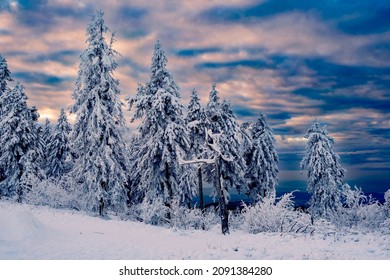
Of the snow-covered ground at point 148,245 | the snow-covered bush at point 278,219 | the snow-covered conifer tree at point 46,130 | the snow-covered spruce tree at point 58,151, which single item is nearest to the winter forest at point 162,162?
the snow-covered bush at point 278,219

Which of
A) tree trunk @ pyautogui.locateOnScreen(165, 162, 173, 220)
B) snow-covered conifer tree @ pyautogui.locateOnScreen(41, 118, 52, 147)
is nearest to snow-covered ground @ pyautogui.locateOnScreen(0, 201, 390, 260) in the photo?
tree trunk @ pyautogui.locateOnScreen(165, 162, 173, 220)

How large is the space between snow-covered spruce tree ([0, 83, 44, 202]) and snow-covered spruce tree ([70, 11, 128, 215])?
31.0ft

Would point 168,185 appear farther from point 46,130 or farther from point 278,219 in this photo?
point 46,130

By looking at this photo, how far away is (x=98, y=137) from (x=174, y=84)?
7636 mm

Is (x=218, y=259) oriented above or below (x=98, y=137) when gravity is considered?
below

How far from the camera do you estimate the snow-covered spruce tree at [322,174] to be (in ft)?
104

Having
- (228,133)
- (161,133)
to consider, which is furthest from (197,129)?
(161,133)

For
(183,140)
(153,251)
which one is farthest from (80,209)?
(153,251)

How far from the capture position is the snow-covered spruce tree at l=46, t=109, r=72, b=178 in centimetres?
4506

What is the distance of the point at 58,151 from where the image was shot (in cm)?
4556

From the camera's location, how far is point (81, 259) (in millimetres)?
11086

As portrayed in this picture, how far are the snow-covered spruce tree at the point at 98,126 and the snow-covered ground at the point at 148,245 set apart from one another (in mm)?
6925

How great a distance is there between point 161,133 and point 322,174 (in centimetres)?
1731
